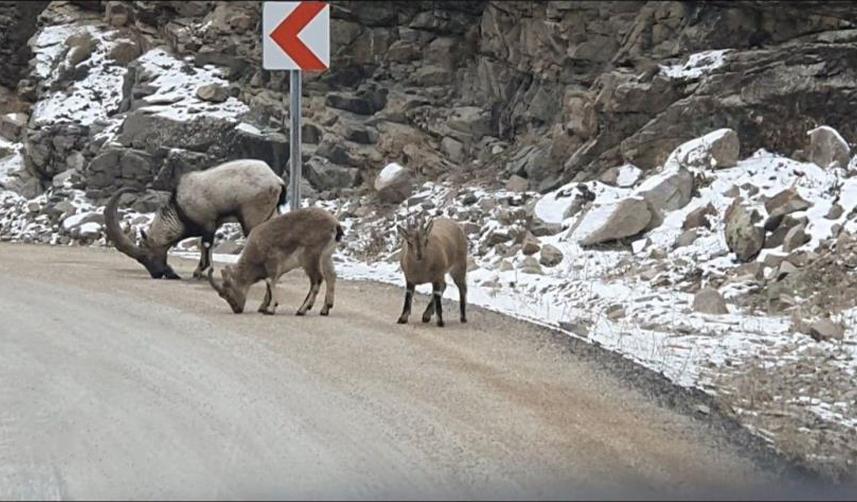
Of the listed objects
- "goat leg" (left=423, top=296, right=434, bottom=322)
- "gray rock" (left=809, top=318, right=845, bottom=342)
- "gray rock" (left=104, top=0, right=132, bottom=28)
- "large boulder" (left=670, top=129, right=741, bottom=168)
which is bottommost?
"goat leg" (left=423, top=296, right=434, bottom=322)

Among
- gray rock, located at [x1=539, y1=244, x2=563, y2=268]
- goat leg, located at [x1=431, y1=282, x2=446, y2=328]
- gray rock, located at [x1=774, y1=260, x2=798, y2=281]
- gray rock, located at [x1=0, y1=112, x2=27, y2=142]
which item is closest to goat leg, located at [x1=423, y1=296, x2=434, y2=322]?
goat leg, located at [x1=431, y1=282, x2=446, y2=328]

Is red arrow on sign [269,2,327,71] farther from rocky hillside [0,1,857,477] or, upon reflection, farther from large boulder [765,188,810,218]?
large boulder [765,188,810,218]

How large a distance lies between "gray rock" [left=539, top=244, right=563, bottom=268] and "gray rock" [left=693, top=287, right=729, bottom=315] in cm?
301

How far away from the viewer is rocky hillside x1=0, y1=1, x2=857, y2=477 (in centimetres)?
1054

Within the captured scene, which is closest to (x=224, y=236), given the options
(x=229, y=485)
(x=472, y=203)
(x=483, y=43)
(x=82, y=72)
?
(x=472, y=203)

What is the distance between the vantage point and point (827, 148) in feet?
50.3

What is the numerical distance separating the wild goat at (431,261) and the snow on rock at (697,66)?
8013 millimetres

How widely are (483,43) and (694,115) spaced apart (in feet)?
20.4

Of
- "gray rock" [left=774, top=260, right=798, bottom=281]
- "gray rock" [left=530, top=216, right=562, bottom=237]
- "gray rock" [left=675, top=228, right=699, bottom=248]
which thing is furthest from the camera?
"gray rock" [left=530, top=216, right=562, bottom=237]

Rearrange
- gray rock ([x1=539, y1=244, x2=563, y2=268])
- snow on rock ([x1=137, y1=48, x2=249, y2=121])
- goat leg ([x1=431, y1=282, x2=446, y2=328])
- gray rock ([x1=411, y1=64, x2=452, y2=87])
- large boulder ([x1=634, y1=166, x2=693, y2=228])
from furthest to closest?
gray rock ([x1=411, y1=64, x2=452, y2=87]) → snow on rock ([x1=137, y1=48, x2=249, y2=121]) → large boulder ([x1=634, y1=166, x2=693, y2=228]) → gray rock ([x1=539, y1=244, x2=563, y2=268]) → goat leg ([x1=431, y1=282, x2=446, y2=328])

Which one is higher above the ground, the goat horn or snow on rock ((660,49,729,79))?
snow on rock ((660,49,729,79))

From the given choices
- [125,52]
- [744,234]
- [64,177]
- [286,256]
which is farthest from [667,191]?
[125,52]

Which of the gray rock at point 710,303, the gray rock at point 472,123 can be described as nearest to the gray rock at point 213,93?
the gray rock at point 472,123

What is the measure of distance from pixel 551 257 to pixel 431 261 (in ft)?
12.0
